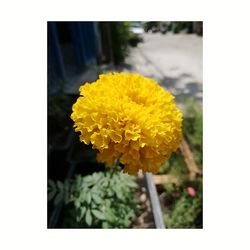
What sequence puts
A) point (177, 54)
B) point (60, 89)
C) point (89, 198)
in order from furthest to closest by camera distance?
point (177, 54) < point (60, 89) < point (89, 198)

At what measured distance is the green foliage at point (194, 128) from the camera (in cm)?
285

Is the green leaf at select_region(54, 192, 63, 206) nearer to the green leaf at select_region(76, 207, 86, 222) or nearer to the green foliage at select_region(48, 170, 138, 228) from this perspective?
the green foliage at select_region(48, 170, 138, 228)

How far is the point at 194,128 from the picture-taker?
3.03 meters

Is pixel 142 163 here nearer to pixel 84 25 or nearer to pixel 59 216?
pixel 59 216

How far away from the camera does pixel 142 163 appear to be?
1.08m

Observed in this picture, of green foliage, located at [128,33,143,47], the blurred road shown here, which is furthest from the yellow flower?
green foliage, located at [128,33,143,47]

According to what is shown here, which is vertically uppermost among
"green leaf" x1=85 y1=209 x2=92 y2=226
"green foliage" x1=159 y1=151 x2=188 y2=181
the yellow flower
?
the yellow flower

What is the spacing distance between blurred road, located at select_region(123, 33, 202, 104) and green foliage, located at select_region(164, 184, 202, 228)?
8.86ft

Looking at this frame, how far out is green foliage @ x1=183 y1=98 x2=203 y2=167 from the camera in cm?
285

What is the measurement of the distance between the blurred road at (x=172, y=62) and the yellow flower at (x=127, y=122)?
151 inches

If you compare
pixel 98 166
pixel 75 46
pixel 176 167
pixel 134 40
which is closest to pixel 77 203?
pixel 98 166

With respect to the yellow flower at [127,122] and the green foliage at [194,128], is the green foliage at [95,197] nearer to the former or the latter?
the yellow flower at [127,122]

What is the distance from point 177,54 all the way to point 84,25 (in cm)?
305

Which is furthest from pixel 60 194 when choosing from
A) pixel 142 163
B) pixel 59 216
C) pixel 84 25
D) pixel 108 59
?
pixel 108 59
